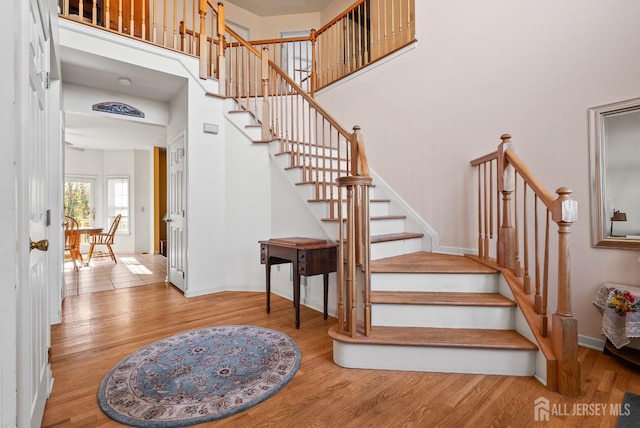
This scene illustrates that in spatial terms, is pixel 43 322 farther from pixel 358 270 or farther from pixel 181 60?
pixel 181 60

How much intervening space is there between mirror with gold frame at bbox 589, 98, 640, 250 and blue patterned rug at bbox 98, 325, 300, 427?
2.44m

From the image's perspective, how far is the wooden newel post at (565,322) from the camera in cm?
166

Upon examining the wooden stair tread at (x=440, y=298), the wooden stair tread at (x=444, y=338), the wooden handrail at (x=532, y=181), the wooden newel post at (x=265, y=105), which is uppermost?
the wooden newel post at (x=265, y=105)

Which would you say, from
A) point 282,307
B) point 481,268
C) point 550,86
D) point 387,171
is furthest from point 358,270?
point 550,86

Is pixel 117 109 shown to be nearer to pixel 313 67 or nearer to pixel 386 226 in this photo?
pixel 313 67

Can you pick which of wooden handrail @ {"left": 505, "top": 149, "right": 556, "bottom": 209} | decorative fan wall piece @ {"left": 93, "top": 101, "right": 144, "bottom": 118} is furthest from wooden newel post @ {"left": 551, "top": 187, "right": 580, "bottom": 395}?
decorative fan wall piece @ {"left": 93, "top": 101, "right": 144, "bottom": 118}

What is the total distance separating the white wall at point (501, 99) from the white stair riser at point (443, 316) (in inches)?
28.8

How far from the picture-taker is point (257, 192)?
3.82 meters

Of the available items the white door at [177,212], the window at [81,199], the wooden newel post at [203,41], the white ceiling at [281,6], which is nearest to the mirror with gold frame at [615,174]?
the wooden newel post at [203,41]

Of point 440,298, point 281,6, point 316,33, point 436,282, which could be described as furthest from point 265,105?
point 281,6

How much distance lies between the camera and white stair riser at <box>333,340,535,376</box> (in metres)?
1.85

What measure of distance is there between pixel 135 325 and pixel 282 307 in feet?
4.47

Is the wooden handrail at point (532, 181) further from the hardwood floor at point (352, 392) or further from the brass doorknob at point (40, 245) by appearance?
the brass doorknob at point (40, 245)

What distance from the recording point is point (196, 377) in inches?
72.3
